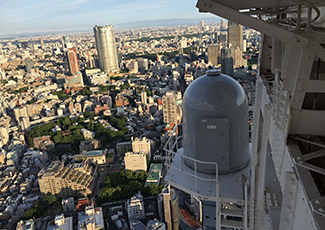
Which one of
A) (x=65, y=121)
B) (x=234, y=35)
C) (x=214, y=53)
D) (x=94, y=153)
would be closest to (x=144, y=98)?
(x=65, y=121)

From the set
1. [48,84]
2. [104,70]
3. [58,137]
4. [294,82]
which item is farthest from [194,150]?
[104,70]

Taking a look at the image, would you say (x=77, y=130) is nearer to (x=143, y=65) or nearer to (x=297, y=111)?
(x=297, y=111)

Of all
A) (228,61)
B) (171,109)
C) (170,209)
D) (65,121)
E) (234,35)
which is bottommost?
(65,121)

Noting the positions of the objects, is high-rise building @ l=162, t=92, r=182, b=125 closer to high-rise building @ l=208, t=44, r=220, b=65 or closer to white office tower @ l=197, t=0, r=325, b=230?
white office tower @ l=197, t=0, r=325, b=230

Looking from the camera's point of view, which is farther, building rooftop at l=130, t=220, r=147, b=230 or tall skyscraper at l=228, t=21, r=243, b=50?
tall skyscraper at l=228, t=21, r=243, b=50

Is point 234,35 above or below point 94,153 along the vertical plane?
above

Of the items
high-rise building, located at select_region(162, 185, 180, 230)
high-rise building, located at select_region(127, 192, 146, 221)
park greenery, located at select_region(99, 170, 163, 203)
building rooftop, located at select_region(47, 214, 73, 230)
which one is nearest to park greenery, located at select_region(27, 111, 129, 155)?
park greenery, located at select_region(99, 170, 163, 203)
